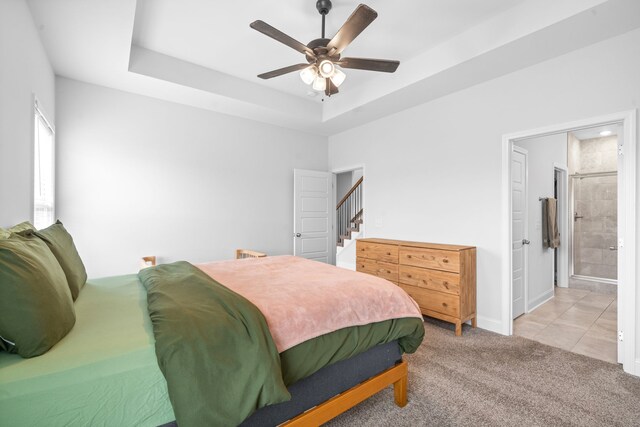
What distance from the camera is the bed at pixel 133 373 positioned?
0.99 metres

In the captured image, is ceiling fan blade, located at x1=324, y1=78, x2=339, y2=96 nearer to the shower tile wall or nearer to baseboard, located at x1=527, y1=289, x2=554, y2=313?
baseboard, located at x1=527, y1=289, x2=554, y2=313

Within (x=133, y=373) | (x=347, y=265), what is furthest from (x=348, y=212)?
(x=133, y=373)

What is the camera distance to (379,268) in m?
3.90

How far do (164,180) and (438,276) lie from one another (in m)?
3.64

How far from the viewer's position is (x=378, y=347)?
1879 mm

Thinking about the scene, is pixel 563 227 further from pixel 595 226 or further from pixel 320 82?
pixel 320 82

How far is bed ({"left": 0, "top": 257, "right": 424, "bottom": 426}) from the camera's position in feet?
3.25

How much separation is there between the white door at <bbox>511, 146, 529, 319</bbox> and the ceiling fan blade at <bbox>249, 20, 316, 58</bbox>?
8.94 ft

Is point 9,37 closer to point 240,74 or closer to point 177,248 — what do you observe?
point 240,74

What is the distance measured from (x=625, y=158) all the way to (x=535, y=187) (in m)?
1.76

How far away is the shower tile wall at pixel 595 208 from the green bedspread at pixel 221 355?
6.16 metres

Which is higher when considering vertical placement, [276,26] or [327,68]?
[276,26]

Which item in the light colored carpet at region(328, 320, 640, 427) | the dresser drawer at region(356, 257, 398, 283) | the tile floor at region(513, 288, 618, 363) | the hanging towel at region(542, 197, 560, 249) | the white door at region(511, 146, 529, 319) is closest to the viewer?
the light colored carpet at region(328, 320, 640, 427)

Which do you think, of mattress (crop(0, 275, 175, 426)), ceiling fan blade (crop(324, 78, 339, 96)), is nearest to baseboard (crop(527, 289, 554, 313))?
ceiling fan blade (crop(324, 78, 339, 96))
